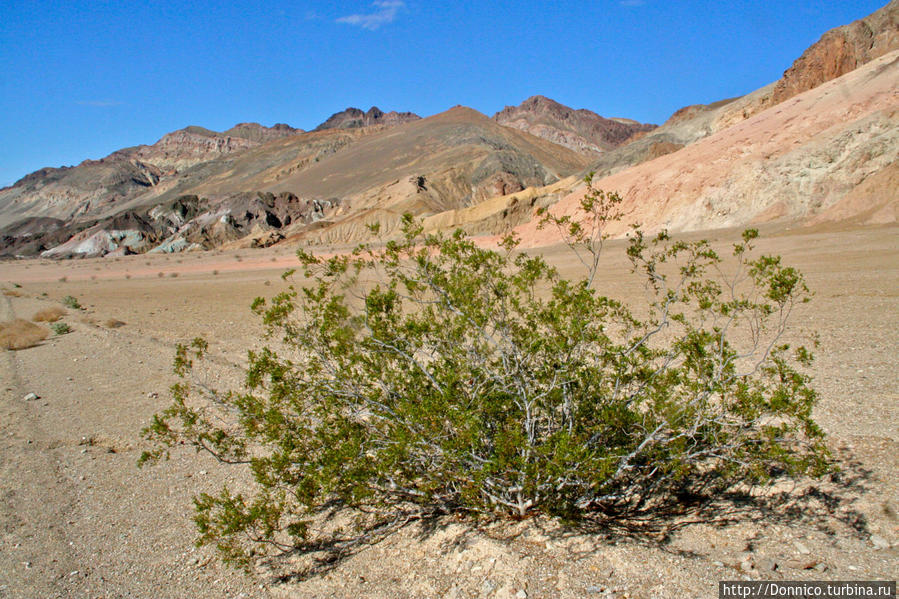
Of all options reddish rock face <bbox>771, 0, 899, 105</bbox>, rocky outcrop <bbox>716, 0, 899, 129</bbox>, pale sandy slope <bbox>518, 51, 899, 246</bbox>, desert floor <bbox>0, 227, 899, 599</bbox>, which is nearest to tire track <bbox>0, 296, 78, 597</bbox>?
desert floor <bbox>0, 227, 899, 599</bbox>

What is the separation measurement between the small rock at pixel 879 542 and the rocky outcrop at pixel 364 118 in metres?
179

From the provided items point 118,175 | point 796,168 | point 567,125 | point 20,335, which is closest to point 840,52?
point 796,168

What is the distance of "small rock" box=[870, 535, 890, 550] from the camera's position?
4.00 meters

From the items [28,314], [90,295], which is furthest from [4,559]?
[90,295]

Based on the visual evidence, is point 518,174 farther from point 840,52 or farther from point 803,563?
point 803,563

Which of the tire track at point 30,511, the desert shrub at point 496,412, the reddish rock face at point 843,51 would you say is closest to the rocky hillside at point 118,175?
the reddish rock face at point 843,51

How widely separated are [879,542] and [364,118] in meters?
189

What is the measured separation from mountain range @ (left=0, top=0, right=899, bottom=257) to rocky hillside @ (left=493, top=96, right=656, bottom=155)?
1.79ft

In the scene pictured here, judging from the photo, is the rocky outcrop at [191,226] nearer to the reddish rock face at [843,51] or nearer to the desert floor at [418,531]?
the reddish rock face at [843,51]

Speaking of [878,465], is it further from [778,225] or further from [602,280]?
[778,225]

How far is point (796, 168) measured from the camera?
2525cm

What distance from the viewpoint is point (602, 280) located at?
18.3 m

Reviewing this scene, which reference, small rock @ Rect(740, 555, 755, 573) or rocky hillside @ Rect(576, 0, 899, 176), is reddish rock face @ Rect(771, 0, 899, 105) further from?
small rock @ Rect(740, 555, 755, 573)

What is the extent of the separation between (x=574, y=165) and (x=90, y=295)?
68.3 m
